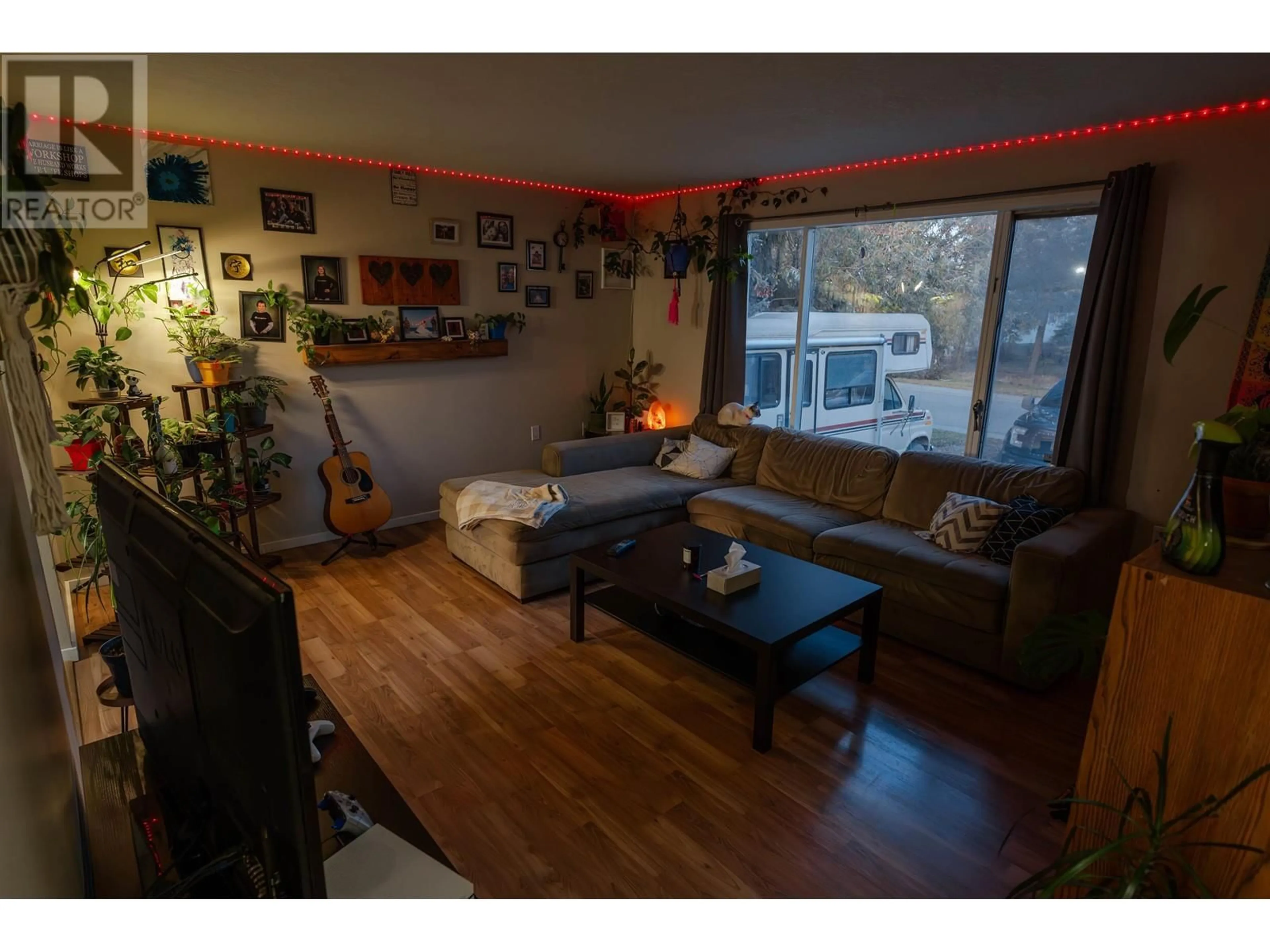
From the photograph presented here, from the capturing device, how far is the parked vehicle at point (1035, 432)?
11.3 ft

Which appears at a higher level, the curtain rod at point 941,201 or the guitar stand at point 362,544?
the curtain rod at point 941,201

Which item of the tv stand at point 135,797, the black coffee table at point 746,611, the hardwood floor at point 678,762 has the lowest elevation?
the hardwood floor at point 678,762

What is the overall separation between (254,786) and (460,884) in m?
0.39

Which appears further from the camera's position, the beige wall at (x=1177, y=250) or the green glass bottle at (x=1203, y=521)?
the beige wall at (x=1177, y=250)

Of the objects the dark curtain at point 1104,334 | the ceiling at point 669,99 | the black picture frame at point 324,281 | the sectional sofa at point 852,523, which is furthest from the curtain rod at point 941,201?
the black picture frame at point 324,281

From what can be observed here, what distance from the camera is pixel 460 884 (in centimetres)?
105

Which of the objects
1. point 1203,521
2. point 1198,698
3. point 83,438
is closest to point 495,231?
point 83,438

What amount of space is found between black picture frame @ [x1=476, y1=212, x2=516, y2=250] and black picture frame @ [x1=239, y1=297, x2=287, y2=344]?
1397 millimetres

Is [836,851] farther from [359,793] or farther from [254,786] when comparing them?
[254,786]

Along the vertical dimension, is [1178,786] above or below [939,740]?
above

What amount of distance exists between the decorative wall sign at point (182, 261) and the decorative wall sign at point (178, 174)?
148 mm

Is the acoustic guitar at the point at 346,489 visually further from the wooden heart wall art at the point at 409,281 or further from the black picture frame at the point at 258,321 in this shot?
the wooden heart wall art at the point at 409,281

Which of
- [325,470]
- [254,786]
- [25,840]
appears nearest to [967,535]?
[254,786]
